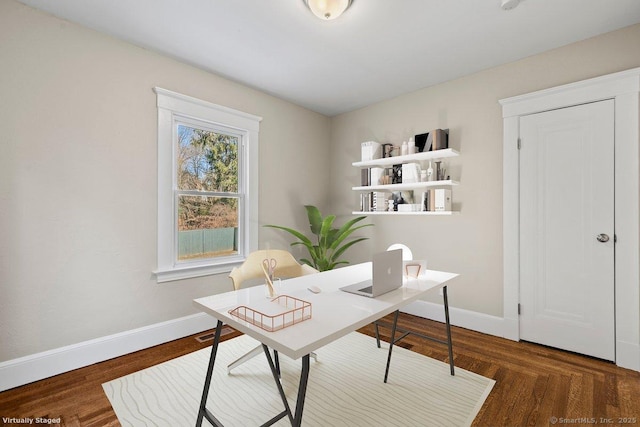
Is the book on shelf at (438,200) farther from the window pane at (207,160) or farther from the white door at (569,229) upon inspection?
the window pane at (207,160)

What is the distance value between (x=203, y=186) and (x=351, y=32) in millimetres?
1967

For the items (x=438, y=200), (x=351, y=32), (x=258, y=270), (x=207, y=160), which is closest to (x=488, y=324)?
(x=438, y=200)

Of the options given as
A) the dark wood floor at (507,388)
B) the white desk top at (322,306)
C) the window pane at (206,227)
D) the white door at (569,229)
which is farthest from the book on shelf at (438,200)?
the window pane at (206,227)

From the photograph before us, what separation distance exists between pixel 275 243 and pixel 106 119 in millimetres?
2056

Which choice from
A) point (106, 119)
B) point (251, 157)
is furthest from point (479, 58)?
point (106, 119)

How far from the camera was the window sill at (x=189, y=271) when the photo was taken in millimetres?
2754

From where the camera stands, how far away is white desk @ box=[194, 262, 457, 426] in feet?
3.60

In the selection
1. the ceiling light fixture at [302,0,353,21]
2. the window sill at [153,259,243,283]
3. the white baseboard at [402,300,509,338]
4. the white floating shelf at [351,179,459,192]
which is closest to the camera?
the ceiling light fixture at [302,0,353,21]

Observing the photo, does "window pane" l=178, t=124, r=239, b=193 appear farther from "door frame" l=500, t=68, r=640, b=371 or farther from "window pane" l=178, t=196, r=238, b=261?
"door frame" l=500, t=68, r=640, b=371

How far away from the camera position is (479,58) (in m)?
2.79

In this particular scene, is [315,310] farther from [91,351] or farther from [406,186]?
[406,186]

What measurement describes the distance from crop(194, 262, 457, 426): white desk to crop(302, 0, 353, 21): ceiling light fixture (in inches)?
69.7

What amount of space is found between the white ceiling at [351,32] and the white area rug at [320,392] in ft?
8.48

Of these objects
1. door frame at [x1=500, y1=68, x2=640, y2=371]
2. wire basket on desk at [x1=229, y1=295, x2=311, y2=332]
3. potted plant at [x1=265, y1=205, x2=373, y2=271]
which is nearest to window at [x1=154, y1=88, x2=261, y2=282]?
potted plant at [x1=265, y1=205, x2=373, y2=271]
